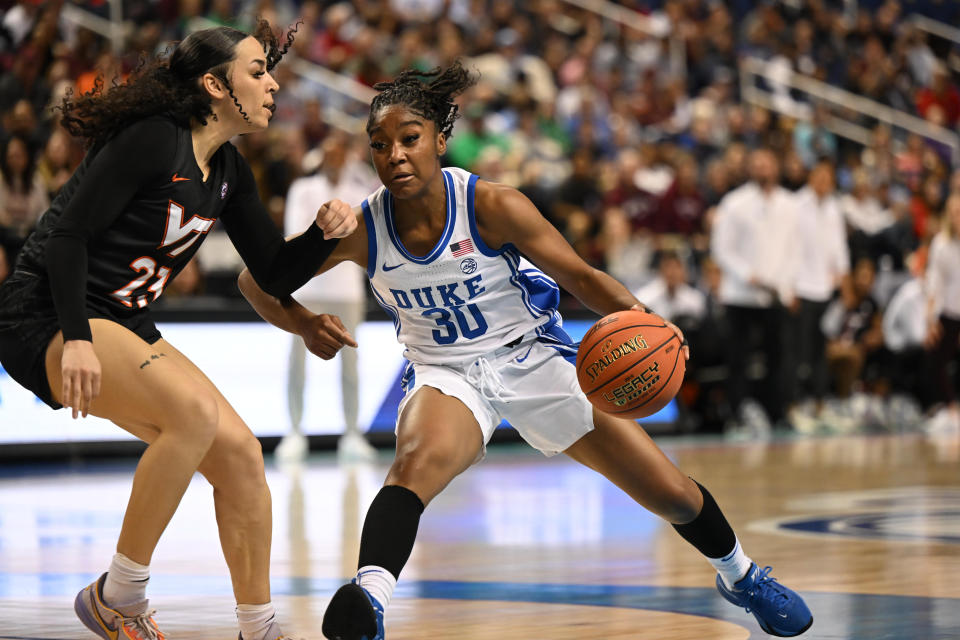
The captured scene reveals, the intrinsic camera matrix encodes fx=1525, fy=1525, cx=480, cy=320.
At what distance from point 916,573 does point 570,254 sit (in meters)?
2.14

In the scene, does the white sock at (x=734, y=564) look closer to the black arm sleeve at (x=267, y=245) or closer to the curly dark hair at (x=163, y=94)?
the black arm sleeve at (x=267, y=245)

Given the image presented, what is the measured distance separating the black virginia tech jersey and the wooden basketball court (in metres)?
1.09

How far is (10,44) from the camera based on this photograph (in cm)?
1232

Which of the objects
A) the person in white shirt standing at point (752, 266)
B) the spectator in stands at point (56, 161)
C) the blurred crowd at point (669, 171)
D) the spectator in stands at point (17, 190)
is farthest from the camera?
the person in white shirt standing at point (752, 266)

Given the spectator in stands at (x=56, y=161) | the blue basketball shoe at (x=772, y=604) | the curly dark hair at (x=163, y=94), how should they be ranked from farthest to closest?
1. the spectator in stands at (x=56, y=161)
2. the blue basketball shoe at (x=772, y=604)
3. the curly dark hair at (x=163, y=94)

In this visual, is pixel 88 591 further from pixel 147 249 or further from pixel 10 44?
pixel 10 44

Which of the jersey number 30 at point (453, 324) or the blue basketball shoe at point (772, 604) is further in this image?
the jersey number 30 at point (453, 324)

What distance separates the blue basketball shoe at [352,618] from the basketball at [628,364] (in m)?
1.00

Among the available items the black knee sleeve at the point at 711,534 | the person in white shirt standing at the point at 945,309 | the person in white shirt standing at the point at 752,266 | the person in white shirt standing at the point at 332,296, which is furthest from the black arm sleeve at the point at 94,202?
the person in white shirt standing at the point at 945,309

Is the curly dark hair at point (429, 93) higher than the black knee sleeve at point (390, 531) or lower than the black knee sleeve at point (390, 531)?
higher

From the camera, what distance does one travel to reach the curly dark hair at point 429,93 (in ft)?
14.7

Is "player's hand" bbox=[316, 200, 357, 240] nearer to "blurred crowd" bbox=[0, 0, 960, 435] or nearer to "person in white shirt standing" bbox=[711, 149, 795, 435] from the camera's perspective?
"blurred crowd" bbox=[0, 0, 960, 435]

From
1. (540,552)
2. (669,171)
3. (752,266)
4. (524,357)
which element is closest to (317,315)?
(524,357)

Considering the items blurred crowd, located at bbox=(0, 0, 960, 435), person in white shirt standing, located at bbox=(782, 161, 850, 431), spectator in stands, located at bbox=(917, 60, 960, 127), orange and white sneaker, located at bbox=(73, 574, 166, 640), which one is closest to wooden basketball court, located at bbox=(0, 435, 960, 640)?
orange and white sneaker, located at bbox=(73, 574, 166, 640)
